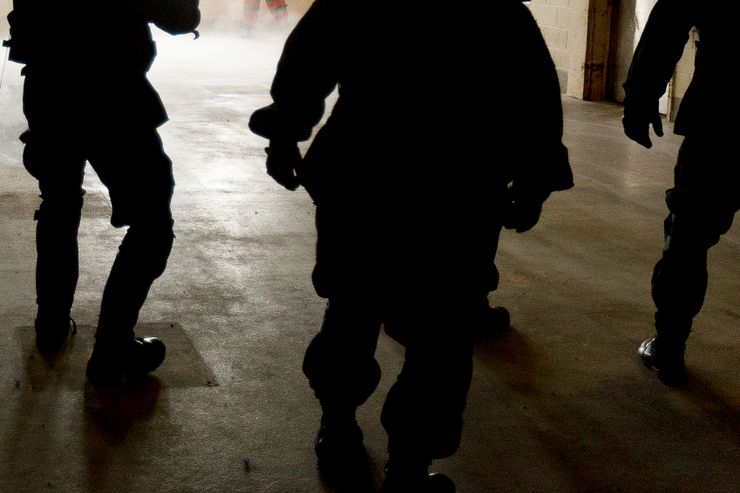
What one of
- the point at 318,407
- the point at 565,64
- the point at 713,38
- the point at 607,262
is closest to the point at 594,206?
the point at 607,262

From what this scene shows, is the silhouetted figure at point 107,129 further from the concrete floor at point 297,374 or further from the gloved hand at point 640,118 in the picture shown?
the gloved hand at point 640,118

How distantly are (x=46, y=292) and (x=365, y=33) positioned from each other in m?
1.70

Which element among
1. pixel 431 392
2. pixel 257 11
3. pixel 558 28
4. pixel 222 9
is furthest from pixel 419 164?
pixel 222 9

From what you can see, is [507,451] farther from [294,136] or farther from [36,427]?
[36,427]

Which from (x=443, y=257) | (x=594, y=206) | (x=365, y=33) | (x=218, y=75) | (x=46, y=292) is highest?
(x=365, y=33)

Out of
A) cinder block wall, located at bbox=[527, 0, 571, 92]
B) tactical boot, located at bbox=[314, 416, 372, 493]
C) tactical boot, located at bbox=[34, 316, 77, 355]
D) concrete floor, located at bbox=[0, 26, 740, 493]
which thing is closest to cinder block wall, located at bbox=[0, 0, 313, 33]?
cinder block wall, located at bbox=[527, 0, 571, 92]

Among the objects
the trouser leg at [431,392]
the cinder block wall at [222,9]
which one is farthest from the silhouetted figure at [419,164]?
the cinder block wall at [222,9]

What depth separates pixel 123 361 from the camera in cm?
333

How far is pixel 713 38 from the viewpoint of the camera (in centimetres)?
320

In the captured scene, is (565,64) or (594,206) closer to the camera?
(594,206)

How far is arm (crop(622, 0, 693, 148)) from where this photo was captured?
318 cm

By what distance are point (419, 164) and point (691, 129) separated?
4.29 ft

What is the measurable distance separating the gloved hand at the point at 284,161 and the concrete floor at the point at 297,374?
824 mm

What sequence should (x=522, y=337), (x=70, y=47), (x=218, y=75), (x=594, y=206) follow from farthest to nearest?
(x=218, y=75) → (x=594, y=206) → (x=522, y=337) → (x=70, y=47)
